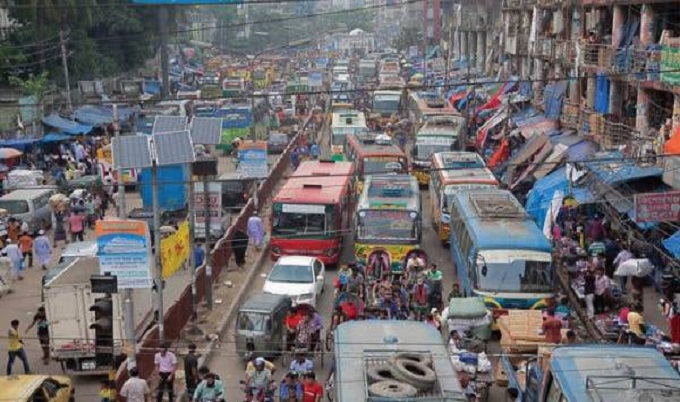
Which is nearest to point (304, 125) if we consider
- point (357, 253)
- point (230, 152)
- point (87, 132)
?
point (230, 152)

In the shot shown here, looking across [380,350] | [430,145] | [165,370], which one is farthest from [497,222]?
[430,145]

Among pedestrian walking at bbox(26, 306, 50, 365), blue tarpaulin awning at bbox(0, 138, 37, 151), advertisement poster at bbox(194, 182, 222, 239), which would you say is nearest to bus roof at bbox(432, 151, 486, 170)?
advertisement poster at bbox(194, 182, 222, 239)

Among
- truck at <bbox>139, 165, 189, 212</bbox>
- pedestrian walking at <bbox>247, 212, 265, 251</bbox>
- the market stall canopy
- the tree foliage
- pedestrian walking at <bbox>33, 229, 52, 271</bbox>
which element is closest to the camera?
pedestrian walking at <bbox>33, 229, 52, 271</bbox>

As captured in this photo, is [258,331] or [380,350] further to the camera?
[258,331]

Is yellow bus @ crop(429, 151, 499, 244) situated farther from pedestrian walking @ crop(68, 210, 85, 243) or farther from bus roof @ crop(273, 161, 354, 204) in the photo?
pedestrian walking @ crop(68, 210, 85, 243)

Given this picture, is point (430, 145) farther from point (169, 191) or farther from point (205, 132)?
point (205, 132)

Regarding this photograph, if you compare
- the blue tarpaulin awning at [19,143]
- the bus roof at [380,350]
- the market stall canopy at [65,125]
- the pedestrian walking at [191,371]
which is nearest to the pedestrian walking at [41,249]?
the pedestrian walking at [191,371]
